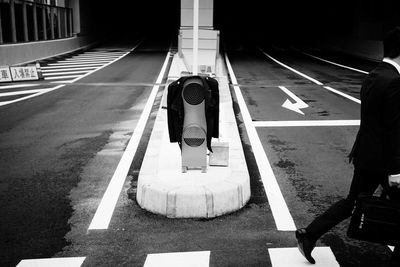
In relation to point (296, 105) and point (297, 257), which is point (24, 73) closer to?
point (296, 105)

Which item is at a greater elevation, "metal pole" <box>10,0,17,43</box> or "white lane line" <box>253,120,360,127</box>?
"metal pole" <box>10,0,17,43</box>

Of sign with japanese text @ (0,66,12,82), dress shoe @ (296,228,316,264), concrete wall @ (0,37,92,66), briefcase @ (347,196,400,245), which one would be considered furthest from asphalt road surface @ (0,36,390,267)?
concrete wall @ (0,37,92,66)

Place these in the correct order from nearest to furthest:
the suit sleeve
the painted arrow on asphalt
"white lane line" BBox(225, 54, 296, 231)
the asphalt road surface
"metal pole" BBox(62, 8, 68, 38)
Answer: the suit sleeve < the asphalt road surface < "white lane line" BBox(225, 54, 296, 231) < the painted arrow on asphalt < "metal pole" BBox(62, 8, 68, 38)

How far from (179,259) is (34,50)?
21895 mm

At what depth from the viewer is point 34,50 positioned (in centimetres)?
2372

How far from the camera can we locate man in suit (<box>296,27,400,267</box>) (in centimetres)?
344

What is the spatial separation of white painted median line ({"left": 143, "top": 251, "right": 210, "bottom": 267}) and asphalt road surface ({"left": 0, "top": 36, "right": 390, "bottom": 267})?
7 centimetres

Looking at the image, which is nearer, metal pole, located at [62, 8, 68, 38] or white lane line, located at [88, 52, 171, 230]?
white lane line, located at [88, 52, 171, 230]

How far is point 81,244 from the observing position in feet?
14.8

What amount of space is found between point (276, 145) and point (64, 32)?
2625cm

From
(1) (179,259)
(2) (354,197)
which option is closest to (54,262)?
(1) (179,259)

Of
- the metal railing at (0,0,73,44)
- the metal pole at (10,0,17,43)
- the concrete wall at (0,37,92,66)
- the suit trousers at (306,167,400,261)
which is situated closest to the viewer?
the suit trousers at (306,167,400,261)

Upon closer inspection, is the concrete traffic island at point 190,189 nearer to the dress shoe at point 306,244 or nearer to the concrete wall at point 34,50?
the dress shoe at point 306,244

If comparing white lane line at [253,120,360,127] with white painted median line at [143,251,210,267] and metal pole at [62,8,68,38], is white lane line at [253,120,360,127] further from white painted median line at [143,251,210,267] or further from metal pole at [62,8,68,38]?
metal pole at [62,8,68,38]
